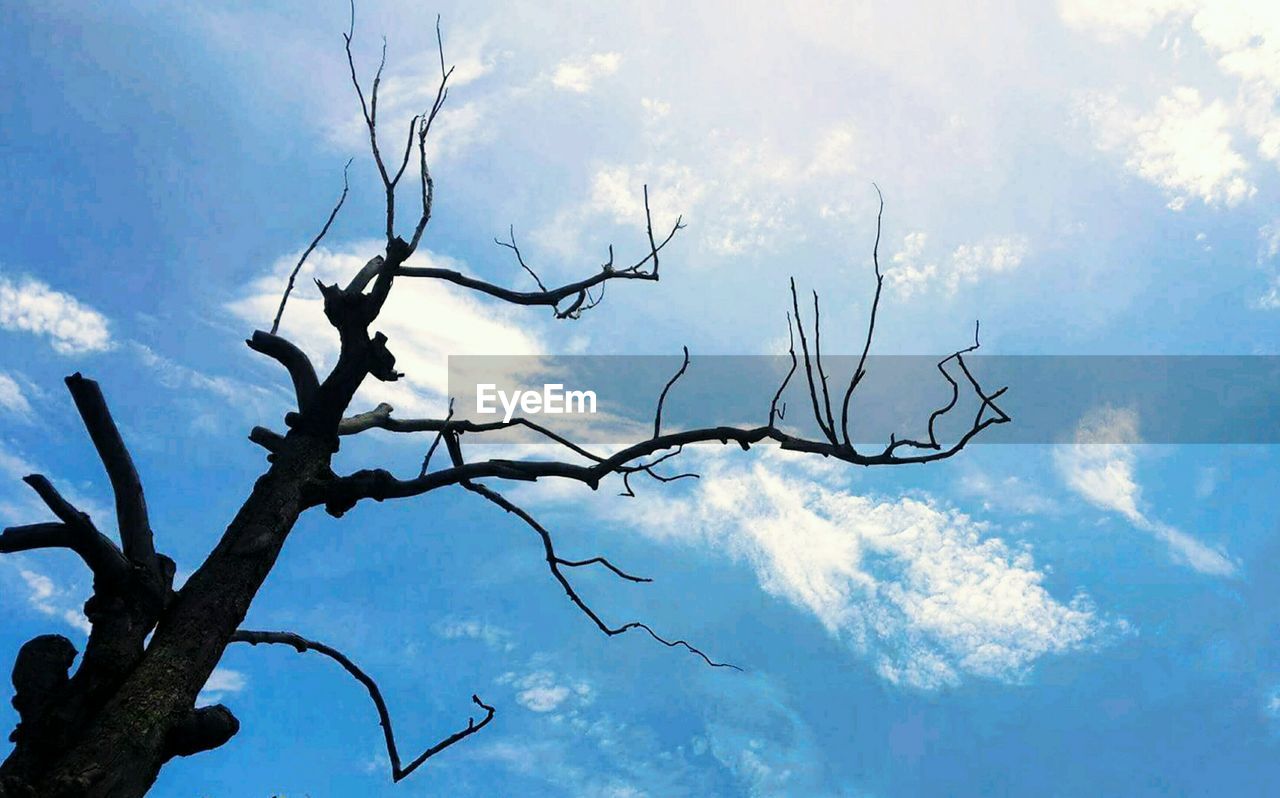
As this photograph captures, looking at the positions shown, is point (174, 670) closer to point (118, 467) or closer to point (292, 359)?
point (118, 467)

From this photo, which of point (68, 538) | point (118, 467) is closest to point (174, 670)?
point (68, 538)

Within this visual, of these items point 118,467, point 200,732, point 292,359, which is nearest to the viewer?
point 200,732

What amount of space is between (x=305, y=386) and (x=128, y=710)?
1745 millimetres

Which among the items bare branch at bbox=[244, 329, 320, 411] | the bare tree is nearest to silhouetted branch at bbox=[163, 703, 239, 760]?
the bare tree

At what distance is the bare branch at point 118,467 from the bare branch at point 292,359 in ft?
2.93

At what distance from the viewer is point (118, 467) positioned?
3186 millimetres

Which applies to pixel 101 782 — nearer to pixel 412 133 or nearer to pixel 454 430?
pixel 454 430

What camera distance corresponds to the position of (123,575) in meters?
2.95

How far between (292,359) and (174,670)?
1.70m

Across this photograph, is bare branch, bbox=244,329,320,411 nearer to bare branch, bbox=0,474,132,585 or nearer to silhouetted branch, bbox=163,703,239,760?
bare branch, bbox=0,474,132,585

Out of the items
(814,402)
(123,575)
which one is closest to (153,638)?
(123,575)

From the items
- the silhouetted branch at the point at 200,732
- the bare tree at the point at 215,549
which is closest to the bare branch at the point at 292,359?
the bare tree at the point at 215,549

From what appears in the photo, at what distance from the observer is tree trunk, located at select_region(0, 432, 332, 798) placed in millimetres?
2512

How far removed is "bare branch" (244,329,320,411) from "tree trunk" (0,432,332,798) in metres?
0.46
